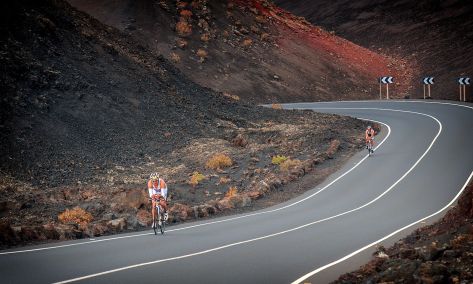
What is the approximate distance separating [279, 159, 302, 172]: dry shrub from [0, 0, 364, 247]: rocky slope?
0.08m

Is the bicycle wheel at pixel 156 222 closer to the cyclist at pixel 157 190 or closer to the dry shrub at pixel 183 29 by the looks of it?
the cyclist at pixel 157 190

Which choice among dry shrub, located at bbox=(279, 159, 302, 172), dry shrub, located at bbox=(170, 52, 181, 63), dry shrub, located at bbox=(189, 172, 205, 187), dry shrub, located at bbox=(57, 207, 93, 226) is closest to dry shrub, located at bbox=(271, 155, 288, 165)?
dry shrub, located at bbox=(279, 159, 302, 172)

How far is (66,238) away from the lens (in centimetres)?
1859

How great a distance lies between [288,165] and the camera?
3428 cm

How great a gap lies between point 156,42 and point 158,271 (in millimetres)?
60898

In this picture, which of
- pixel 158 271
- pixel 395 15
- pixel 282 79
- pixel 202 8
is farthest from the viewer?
pixel 395 15

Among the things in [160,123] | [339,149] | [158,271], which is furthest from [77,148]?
[158,271]

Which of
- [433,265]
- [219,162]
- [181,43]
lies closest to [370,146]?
[219,162]

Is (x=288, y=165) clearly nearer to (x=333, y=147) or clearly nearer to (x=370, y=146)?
(x=370, y=146)

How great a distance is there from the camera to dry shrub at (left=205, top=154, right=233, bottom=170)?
115ft

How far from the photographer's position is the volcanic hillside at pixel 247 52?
224ft

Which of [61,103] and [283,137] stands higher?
[61,103]

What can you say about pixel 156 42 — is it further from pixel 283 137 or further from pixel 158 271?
pixel 158 271

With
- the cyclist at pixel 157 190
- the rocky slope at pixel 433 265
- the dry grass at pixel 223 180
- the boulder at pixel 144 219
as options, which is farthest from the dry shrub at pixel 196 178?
the rocky slope at pixel 433 265
